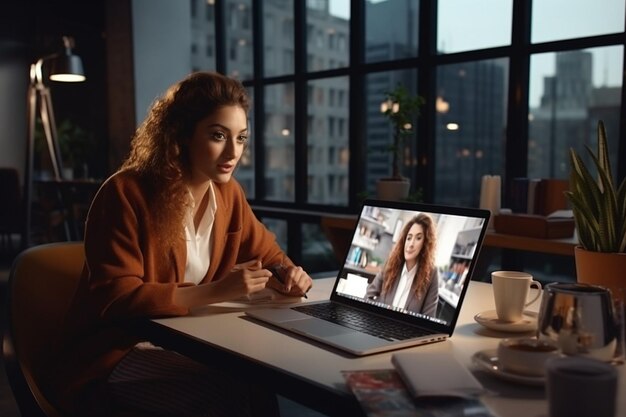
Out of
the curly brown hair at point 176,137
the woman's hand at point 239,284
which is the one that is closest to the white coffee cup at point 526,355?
the woman's hand at point 239,284

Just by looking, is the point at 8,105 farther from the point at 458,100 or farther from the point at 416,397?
→ the point at 416,397

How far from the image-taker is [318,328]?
130 centimetres

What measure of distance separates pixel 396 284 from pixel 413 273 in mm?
53

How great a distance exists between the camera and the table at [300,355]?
0.95 meters

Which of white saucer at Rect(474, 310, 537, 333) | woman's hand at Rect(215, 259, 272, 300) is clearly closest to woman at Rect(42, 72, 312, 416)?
woman's hand at Rect(215, 259, 272, 300)

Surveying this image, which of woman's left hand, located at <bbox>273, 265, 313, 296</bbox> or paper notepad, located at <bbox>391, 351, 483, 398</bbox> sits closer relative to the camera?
paper notepad, located at <bbox>391, 351, 483, 398</bbox>

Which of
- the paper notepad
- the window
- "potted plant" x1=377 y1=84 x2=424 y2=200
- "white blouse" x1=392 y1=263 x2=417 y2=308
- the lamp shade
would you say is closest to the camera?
the paper notepad

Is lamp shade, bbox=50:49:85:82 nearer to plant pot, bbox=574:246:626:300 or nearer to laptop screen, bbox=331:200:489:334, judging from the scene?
laptop screen, bbox=331:200:489:334

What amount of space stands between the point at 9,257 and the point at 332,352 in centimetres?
606

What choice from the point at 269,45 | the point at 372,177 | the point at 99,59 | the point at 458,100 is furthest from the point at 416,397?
the point at 99,59

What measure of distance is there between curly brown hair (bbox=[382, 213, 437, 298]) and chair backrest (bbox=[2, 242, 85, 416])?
778 mm

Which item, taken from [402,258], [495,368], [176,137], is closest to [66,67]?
[176,137]

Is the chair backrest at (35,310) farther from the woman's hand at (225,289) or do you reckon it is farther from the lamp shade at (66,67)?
the lamp shade at (66,67)

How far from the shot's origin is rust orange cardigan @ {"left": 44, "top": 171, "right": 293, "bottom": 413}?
1384mm
